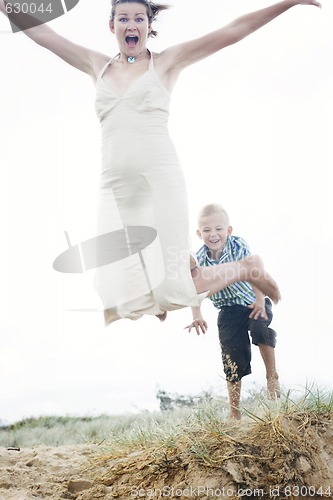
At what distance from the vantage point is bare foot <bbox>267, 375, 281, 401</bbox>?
13.7ft

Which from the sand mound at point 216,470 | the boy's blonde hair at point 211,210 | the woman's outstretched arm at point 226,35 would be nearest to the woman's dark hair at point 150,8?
the woman's outstretched arm at point 226,35

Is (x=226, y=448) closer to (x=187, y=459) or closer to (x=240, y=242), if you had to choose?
(x=187, y=459)

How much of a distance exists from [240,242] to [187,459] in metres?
1.38

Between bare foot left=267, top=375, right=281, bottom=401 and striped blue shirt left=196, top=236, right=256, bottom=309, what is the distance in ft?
1.65

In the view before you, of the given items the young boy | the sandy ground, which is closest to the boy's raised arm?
the young boy

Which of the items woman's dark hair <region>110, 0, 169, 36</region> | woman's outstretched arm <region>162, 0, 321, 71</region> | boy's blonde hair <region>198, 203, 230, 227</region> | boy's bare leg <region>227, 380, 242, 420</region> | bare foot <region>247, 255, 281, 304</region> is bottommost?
boy's bare leg <region>227, 380, 242, 420</region>

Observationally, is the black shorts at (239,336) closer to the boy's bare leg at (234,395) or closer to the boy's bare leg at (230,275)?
the boy's bare leg at (234,395)

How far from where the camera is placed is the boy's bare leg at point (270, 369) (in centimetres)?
420

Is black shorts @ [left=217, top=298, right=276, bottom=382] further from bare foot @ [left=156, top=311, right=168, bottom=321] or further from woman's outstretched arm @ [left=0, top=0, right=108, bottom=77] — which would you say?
woman's outstretched arm @ [left=0, top=0, right=108, bottom=77]

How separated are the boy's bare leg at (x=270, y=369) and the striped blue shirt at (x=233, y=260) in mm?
314

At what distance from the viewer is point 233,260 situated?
421 cm

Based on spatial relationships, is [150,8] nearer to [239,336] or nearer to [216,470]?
[239,336]

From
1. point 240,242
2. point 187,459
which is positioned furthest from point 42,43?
point 187,459

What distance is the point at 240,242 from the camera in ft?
14.0
